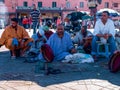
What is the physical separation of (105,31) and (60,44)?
1.24m

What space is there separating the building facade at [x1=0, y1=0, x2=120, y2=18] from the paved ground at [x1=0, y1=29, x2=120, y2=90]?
46079 millimetres

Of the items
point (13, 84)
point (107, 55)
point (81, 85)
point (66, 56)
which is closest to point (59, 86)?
point (81, 85)

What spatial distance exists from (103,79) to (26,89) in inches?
59.2

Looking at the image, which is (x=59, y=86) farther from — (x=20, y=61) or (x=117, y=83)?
(x=20, y=61)

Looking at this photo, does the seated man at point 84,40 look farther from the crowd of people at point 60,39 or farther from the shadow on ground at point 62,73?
the shadow on ground at point 62,73

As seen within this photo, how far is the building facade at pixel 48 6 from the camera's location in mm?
53656

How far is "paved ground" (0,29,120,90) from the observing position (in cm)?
548

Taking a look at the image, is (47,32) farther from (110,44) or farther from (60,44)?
(110,44)

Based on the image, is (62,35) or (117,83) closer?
(117,83)

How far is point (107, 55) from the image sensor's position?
840 cm

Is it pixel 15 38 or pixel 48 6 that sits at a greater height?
pixel 15 38

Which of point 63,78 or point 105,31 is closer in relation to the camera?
point 63,78

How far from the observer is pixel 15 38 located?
8.79 m

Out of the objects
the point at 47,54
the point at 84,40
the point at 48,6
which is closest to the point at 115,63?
the point at 47,54
